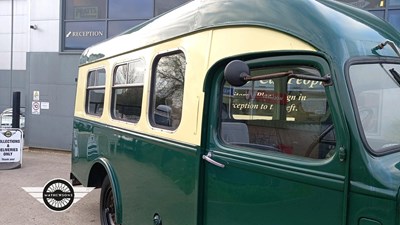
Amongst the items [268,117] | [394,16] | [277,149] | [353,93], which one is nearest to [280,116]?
[268,117]

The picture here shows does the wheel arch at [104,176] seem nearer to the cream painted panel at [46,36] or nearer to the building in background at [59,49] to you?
the building in background at [59,49]

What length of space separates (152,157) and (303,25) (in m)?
1.92

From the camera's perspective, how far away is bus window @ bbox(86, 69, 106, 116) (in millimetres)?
5309

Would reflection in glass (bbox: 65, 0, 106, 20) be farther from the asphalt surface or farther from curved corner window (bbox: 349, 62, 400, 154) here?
curved corner window (bbox: 349, 62, 400, 154)

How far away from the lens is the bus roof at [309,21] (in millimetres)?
2168

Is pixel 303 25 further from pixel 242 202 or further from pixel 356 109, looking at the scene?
pixel 242 202

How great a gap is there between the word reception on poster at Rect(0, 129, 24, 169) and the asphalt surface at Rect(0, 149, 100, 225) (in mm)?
265

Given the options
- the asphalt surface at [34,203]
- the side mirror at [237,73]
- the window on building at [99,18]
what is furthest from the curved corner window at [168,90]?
the window on building at [99,18]

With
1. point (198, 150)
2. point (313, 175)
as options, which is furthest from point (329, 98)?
point (198, 150)

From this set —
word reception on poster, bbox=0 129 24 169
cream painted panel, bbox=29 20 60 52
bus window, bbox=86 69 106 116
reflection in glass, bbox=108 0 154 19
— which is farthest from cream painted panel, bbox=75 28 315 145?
cream painted panel, bbox=29 20 60 52

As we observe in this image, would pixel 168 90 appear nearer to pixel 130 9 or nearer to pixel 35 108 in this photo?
pixel 130 9

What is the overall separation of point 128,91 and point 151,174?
1086 millimetres

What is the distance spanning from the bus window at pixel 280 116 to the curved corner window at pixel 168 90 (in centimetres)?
60

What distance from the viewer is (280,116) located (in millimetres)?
2508
